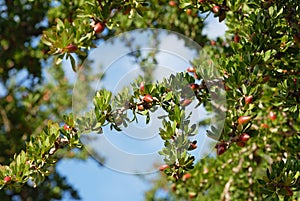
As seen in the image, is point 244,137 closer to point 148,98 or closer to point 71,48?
point 148,98

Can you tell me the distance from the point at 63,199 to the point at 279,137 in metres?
2.20

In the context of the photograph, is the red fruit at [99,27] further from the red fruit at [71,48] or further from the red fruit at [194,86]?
the red fruit at [194,86]

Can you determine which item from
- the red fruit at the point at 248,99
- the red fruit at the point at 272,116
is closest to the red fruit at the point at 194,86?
the red fruit at the point at 248,99

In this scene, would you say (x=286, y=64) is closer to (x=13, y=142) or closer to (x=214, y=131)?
(x=214, y=131)

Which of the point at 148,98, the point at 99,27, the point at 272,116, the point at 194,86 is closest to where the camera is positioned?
the point at 148,98

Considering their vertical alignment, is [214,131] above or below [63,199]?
below

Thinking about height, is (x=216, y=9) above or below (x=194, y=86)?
above

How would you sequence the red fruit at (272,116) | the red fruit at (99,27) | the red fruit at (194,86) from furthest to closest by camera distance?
the red fruit at (272,116), the red fruit at (99,27), the red fruit at (194,86)

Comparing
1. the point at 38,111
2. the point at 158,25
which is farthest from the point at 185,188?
the point at 38,111

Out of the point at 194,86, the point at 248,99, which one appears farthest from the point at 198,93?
the point at 248,99

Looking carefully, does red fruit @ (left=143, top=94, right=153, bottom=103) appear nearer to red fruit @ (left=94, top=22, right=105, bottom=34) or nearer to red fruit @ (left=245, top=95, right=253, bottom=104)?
red fruit @ (left=245, top=95, right=253, bottom=104)

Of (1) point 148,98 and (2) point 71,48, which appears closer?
(1) point 148,98

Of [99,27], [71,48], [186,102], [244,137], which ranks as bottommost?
[244,137]

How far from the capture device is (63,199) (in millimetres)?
4355
